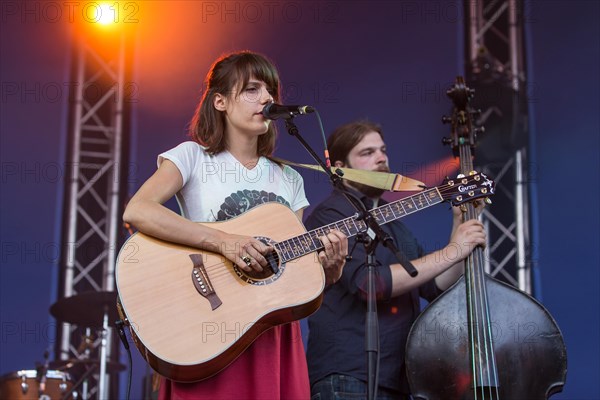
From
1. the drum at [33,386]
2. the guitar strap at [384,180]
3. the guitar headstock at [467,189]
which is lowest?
the drum at [33,386]

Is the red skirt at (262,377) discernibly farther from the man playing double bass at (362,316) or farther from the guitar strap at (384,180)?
the guitar strap at (384,180)

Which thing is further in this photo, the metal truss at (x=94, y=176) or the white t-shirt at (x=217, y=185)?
the metal truss at (x=94, y=176)

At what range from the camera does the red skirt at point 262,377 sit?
98.7 inches

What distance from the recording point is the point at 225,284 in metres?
2.63

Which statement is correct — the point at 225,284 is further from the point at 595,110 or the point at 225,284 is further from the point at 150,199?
the point at 595,110

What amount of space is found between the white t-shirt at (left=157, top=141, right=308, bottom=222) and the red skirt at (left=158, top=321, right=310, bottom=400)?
0.49m

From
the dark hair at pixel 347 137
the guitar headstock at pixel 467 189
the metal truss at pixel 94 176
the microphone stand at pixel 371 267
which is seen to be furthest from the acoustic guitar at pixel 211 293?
the metal truss at pixel 94 176

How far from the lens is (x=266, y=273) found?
8.78 feet

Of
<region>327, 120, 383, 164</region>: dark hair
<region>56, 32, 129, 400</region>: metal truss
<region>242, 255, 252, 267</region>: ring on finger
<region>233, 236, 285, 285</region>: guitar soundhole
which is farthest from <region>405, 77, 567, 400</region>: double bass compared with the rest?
<region>56, 32, 129, 400</region>: metal truss

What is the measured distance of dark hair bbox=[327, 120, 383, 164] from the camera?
366cm

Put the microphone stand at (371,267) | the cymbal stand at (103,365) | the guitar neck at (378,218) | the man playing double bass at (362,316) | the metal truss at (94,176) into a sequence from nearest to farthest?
the microphone stand at (371,267) → the guitar neck at (378,218) → the man playing double bass at (362,316) → the cymbal stand at (103,365) → the metal truss at (94,176)

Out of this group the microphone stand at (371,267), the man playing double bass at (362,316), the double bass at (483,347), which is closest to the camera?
the microphone stand at (371,267)

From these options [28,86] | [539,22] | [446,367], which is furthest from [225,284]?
[539,22]

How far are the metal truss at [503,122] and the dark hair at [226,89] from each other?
2.05 meters
